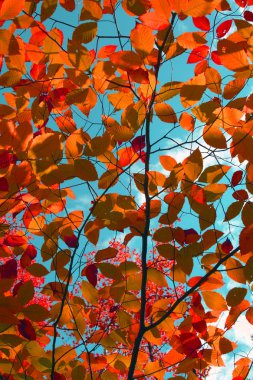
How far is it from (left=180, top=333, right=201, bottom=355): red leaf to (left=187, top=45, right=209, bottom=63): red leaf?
1250mm

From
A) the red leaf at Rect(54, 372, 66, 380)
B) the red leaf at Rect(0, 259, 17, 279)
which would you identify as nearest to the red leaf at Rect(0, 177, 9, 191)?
the red leaf at Rect(0, 259, 17, 279)

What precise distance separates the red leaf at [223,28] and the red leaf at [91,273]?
1.15 metres

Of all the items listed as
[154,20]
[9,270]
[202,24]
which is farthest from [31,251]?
[202,24]

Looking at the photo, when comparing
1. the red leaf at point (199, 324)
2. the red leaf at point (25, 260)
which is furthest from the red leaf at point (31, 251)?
the red leaf at point (199, 324)

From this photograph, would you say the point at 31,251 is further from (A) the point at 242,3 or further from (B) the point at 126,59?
(A) the point at 242,3

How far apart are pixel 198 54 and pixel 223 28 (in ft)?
0.50

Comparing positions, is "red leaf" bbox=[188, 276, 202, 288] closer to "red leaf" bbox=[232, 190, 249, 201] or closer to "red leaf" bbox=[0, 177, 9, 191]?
"red leaf" bbox=[232, 190, 249, 201]

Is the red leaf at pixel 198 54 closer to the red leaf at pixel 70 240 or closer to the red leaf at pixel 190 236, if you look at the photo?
the red leaf at pixel 190 236

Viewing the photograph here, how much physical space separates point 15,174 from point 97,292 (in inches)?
25.2

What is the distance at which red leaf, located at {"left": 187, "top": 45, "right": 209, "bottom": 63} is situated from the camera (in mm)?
1864

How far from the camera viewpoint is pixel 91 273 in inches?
69.3

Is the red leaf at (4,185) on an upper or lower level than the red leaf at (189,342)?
upper

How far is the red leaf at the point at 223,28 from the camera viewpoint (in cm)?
179

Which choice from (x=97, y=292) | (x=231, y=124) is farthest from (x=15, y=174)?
(x=231, y=124)
